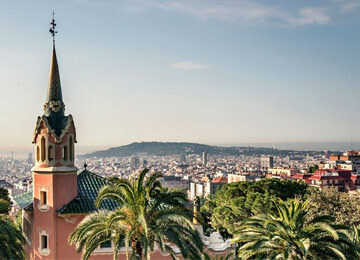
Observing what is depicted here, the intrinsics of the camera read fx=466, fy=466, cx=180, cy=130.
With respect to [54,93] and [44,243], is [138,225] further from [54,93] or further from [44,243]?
[54,93]

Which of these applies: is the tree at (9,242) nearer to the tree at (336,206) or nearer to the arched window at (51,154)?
the arched window at (51,154)

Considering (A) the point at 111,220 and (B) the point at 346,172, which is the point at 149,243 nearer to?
(A) the point at 111,220

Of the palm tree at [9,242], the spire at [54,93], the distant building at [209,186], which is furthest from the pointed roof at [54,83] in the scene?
the distant building at [209,186]

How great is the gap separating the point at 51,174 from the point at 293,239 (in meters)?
10.9

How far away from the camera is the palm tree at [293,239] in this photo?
14062 millimetres

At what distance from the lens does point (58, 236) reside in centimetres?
2000

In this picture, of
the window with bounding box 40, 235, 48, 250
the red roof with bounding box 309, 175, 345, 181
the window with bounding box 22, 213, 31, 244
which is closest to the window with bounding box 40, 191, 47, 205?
the window with bounding box 40, 235, 48, 250

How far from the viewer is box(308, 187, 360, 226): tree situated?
32875 mm

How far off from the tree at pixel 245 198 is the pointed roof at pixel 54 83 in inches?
1000

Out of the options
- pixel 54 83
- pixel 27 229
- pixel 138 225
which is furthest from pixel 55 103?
pixel 138 225

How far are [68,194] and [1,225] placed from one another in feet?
13.9

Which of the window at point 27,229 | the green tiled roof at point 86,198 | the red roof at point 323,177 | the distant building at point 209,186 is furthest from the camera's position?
the distant building at point 209,186

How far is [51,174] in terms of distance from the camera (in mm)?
20109

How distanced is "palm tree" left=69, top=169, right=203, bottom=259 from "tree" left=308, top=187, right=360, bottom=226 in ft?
64.2
